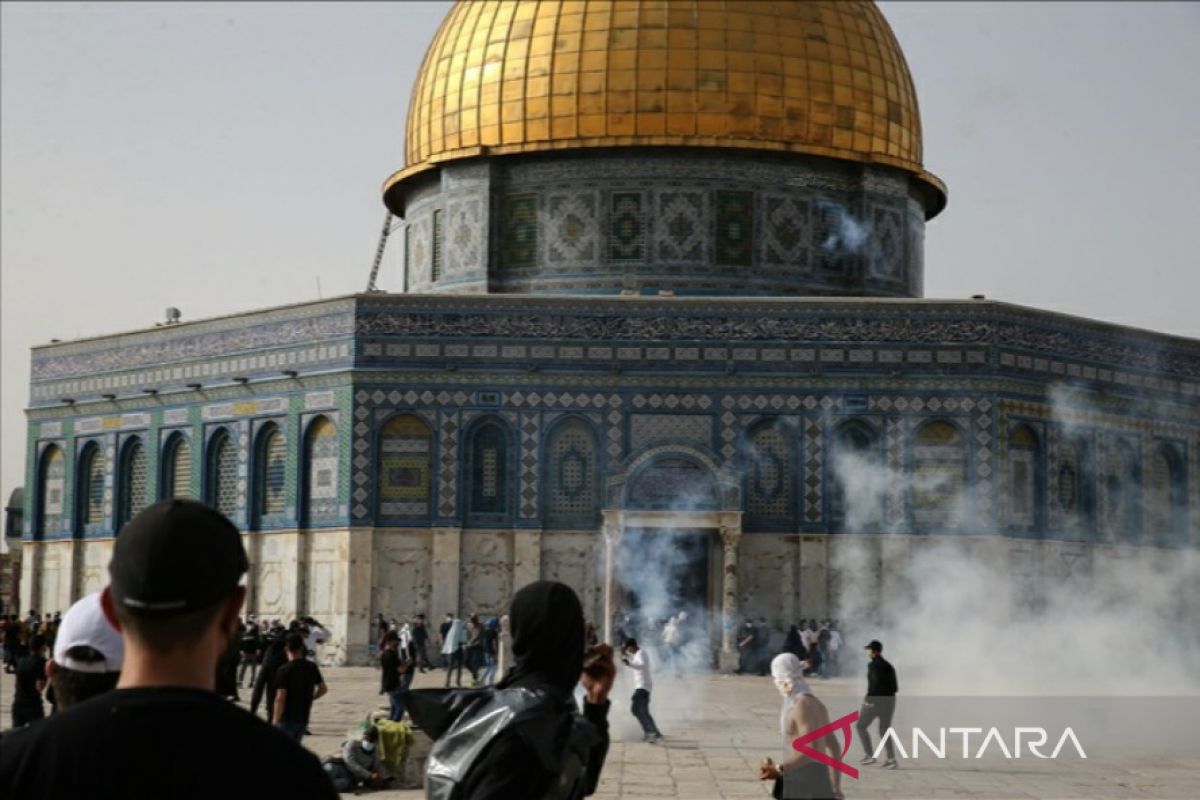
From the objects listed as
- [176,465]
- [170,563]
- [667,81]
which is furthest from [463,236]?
[170,563]

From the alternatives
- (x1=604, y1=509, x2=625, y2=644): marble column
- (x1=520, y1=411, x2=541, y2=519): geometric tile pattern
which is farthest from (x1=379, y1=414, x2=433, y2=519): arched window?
(x1=604, y1=509, x2=625, y2=644): marble column

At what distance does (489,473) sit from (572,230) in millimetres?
5558

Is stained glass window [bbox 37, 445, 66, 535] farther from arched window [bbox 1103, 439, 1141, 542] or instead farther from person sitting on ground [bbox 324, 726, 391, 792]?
person sitting on ground [bbox 324, 726, 391, 792]

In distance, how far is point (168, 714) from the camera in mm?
3160

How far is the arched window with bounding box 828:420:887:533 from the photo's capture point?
33406mm

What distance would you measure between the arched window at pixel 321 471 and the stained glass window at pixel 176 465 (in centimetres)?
383

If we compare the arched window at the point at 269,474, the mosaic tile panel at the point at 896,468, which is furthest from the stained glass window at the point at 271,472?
the mosaic tile panel at the point at 896,468

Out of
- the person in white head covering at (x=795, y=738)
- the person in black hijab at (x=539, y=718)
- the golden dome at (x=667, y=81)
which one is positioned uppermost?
the golden dome at (x=667, y=81)

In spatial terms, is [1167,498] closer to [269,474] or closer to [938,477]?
[938,477]

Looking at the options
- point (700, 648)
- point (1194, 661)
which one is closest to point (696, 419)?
point (700, 648)

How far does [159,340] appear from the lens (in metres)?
38.1

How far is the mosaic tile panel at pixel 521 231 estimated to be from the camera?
1473 inches

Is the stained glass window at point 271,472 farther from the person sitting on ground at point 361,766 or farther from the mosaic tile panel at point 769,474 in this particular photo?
the person sitting on ground at point 361,766

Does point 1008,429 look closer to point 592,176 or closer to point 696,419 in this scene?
point 696,419
